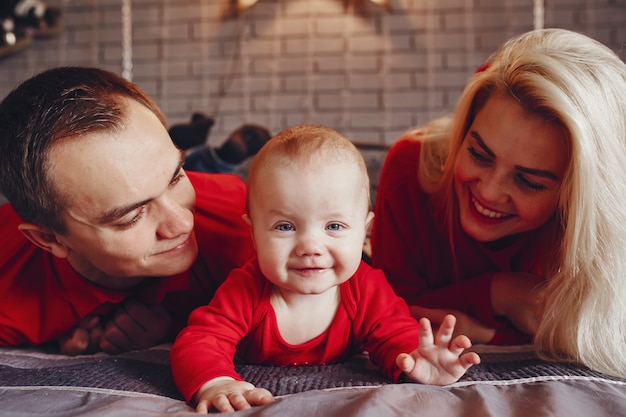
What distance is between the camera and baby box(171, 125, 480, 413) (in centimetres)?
87

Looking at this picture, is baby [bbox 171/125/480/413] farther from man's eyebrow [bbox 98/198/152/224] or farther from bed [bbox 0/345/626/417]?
man's eyebrow [bbox 98/198/152/224]

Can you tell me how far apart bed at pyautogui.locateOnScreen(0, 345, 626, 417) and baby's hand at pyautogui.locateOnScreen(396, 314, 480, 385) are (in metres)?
0.02

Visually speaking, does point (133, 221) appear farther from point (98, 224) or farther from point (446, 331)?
point (446, 331)

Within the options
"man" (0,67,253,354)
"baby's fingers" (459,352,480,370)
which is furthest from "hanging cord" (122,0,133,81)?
"baby's fingers" (459,352,480,370)

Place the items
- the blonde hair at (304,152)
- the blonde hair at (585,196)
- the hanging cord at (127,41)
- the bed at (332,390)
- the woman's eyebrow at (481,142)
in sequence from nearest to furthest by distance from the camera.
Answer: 1. the bed at (332,390)
2. the blonde hair at (304,152)
3. the blonde hair at (585,196)
4. the woman's eyebrow at (481,142)
5. the hanging cord at (127,41)

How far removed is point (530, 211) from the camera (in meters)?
1.15

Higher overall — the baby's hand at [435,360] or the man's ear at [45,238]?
the man's ear at [45,238]

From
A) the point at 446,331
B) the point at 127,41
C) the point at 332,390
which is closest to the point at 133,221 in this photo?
the point at 332,390

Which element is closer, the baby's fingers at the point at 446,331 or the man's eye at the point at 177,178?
the baby's fingers at the point at 446,331

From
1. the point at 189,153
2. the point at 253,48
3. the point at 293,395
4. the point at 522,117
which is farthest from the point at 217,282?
the point at 253,48

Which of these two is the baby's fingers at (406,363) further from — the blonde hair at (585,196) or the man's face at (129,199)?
the man's face at (129,199)

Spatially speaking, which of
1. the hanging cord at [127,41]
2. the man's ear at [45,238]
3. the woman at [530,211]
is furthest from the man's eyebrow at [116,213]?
the hanging cord at [127,41]

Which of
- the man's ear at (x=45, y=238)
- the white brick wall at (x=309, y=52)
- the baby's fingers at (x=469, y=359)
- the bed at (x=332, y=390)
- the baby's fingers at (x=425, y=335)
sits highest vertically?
the white brick wall at (x=309, y=52)

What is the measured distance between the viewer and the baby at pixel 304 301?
873 millimetres
